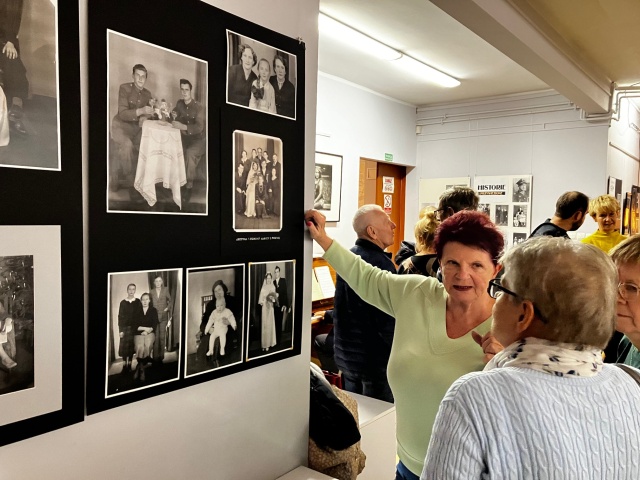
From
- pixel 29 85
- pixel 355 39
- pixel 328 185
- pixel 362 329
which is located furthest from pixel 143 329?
pixel 328 185

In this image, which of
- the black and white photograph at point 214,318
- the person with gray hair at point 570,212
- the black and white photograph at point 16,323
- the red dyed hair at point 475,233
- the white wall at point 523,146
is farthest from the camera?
the white wall at point 523,146

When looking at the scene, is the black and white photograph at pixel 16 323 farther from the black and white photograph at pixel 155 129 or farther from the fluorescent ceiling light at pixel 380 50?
the fluorescent ceiling light at pixel 380 50

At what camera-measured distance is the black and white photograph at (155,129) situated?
3.78ft

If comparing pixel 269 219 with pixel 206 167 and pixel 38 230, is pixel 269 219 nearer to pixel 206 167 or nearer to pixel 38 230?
pixel 206 167

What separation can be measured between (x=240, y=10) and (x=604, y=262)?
1.12 meters

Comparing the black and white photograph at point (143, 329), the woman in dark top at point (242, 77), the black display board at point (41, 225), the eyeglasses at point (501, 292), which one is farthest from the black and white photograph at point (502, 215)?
the black display board at point (41, 225)

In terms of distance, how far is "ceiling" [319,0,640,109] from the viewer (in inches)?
122

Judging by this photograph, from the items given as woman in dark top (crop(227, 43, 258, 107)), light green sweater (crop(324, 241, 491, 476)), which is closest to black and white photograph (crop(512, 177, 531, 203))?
light green sweater (crop(324, 241, 491, 476))

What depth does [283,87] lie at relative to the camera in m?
1.56

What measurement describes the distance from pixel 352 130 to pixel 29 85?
4680 mm

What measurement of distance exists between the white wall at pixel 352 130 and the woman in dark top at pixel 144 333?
11.9 ft

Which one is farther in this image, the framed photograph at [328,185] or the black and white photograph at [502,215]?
the black and white photograph at [502,215]

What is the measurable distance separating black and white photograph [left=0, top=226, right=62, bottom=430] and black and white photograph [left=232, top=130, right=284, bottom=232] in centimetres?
52

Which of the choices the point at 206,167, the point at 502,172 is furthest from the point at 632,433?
the point at 502,172
